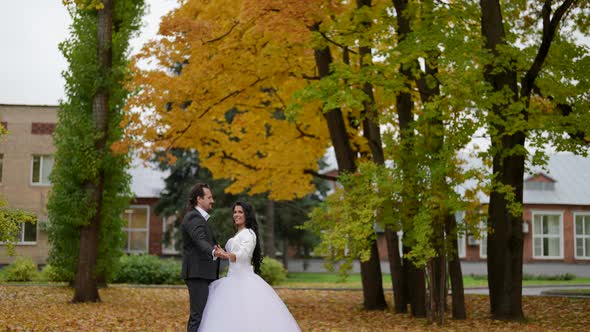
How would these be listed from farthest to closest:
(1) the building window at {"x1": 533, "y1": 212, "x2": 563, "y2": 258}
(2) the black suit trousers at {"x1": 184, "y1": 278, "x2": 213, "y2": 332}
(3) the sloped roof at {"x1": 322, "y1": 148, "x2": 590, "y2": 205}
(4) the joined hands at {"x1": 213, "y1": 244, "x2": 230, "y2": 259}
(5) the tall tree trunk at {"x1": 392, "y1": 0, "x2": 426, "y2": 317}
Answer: (1) the building window at {"x1": 533, "y1": 212, "x2": 563, "y2": 258}, (3) the sloped roof at {"x1": 322, "y1": 148, "x2": 590, "y2": 205}, (5) the tall tree trunk at {"x1": 392, "y1": 0, "x2": 426, "y2": 317}, (2) the black suit trousers at {"x1": 184, "y1": 278, "x2": 213, "y2": 332}, (4) the joined hands at {"x1": 213, "y1": 244, "x2": 230, "y2": 259}

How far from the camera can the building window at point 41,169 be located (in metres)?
38.0

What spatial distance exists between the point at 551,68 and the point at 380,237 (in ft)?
88.0

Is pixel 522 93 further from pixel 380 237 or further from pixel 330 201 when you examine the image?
pixel 380 237

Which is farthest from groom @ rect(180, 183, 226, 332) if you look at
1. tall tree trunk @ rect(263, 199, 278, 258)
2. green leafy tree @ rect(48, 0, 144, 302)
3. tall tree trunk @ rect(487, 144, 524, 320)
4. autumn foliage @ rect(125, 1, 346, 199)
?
tall tree trunk @ rect(263, 199, 278, 258)

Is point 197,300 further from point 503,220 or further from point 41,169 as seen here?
point 41,169

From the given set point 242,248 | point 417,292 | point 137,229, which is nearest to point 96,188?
point 417,292

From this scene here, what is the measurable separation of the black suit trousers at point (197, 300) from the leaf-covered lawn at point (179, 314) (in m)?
4.22

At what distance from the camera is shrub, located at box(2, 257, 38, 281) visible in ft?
89.1

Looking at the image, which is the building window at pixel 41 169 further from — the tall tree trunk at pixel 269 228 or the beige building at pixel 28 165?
the tall tree trunk at pixel 269 228

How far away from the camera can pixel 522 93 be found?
13.7 meters

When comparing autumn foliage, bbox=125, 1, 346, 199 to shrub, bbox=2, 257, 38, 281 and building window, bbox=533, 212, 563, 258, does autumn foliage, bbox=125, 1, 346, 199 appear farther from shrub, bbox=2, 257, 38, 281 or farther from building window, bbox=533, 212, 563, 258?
building window, bbox=533, 212, 563, 258

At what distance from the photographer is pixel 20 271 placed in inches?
1073

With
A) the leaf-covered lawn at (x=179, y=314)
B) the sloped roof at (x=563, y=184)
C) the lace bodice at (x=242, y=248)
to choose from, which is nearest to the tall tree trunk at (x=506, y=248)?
the leaf-covered lawn at (x=179, y=314)

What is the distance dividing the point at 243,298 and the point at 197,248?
761 millimetres
